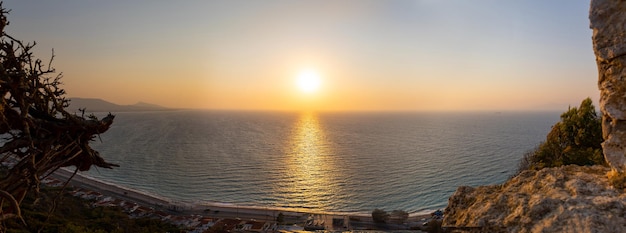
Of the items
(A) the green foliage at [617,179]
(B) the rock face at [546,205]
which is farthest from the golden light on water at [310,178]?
(A) the green foliage at [617,179]

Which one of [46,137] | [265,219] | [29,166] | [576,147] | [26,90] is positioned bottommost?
[265,219]

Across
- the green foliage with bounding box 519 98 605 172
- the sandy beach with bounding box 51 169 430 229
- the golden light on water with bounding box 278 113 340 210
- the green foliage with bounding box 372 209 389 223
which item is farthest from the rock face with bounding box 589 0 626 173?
the golden light on water with bounding box 278 113 340 210

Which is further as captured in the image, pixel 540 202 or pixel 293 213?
pixel 293 213

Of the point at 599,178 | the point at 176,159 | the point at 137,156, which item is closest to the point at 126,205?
the point at 176,159

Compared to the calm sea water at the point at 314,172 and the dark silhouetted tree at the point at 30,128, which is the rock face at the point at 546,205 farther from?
the calm sea water at the point at 314,172

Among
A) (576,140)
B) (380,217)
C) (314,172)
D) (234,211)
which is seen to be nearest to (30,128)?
(576,140)

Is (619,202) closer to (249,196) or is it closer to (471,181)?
(249,196)

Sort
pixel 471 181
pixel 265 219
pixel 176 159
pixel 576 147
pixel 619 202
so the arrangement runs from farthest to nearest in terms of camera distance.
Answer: pixel 176 159, pixel 471 181, pixel 265 219, pixel 576 147, pixel 619 202
